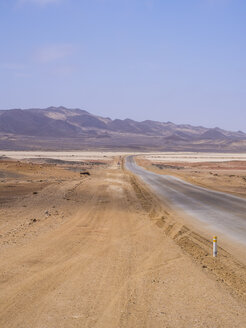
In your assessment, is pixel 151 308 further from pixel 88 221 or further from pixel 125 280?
pixel 88 221

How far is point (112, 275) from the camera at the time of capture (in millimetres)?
10578

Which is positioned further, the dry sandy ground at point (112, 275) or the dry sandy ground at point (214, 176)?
the dry sandy ground at point (214, 176)

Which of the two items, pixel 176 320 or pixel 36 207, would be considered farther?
pixel 36 207

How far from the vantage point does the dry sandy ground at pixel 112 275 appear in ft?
26.1

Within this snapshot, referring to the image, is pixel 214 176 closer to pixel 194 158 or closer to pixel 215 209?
pixel 215 209

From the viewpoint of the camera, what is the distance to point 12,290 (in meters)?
9.20

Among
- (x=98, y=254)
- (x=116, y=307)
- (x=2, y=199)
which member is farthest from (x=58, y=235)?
(x=2, y=199)

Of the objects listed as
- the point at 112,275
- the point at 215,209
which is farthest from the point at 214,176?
the point at 112,275

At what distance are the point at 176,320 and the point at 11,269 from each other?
5.03 meters

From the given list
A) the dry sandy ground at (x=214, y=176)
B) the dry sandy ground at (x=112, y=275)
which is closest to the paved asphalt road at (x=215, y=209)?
the dry sandy ground at (x=112, y=275)

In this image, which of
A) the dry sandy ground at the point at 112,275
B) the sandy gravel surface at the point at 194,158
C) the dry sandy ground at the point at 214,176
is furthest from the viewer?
the sandy gravel surface at the point at 194,158

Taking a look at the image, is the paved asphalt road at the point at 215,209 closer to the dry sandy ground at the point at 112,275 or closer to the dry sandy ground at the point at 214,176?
the dry sandy ground at the point at 112,275

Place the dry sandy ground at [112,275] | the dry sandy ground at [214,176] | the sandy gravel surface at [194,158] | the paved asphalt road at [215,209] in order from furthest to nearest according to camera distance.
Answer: the sandy gravel surface at [194,158]
the dry sandy ground at [214,176]
the paved asphalt road at [215,209]
the dry sandy ground at [112,275]

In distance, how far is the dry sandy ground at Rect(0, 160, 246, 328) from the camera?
26.1 feet
